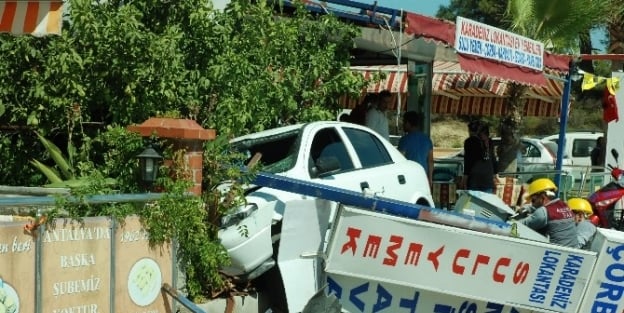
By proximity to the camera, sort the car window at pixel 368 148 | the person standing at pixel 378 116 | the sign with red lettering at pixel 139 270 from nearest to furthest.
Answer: the sign with red lettering at pixel 139 270 < the car window at pixel 368 148 < the person standing at pixel 378 116

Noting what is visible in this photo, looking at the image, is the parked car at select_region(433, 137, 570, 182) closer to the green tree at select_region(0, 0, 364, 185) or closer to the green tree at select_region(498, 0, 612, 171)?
the green tree at select_region(498, 0, 612, 171)

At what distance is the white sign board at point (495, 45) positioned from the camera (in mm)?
11410

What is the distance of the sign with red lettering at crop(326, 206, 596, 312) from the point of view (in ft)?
25.6

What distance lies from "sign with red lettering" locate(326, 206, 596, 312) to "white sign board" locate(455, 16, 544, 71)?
3978 mm

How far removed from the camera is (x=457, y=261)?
789 centimetres

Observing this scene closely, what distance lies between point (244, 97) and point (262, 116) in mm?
921

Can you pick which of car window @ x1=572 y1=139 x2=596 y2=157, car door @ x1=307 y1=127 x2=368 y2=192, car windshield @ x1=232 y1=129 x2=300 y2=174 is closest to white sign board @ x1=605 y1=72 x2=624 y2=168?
car door @ x1=307 y1=127 x2=368 y2=192

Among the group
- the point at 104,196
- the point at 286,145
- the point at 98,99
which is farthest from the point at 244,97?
the point at 104,196

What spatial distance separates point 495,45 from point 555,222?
3340 millimetres

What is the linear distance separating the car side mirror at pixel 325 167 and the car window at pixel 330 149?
125 mm

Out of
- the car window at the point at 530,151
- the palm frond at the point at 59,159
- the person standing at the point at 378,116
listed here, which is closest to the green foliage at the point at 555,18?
the car window at the point at 530,151

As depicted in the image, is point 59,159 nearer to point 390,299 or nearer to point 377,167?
point 377,167

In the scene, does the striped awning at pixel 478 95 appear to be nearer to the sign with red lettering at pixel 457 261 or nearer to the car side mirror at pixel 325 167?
the car side mirror at pixel 325 167

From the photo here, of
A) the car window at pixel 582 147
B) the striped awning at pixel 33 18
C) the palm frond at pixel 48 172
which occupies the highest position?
the striped awning at pixel 33 18
